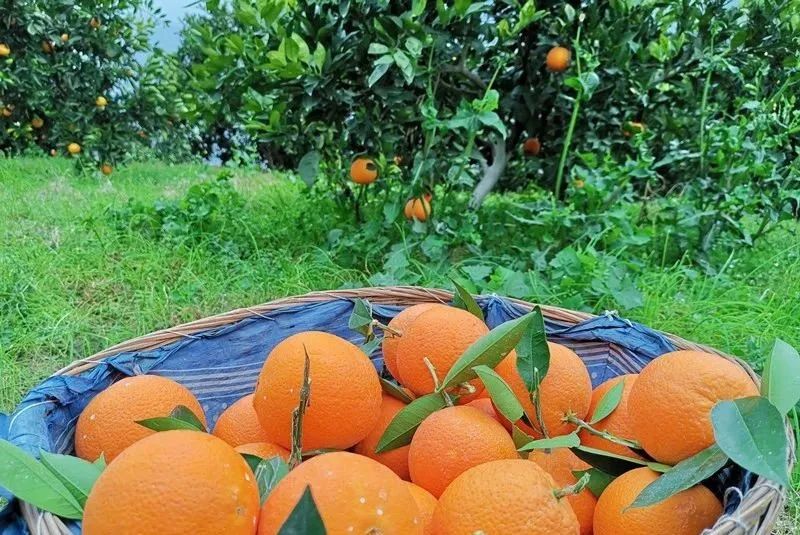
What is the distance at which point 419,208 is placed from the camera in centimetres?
191

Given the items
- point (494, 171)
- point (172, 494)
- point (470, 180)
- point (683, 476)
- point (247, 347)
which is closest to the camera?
point (172, 494)

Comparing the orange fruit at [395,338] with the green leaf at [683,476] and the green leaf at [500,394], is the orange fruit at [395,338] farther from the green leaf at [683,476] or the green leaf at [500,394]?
the green leaf at [683,476]

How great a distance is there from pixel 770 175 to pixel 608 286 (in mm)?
740

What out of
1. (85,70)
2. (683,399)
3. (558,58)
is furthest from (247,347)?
(85,70)

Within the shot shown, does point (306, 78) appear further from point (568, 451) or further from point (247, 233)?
point (568, 451)

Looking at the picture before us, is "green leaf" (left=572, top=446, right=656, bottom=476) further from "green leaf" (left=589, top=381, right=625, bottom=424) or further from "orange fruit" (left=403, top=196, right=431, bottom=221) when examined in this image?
"orange fruit" (left=403, top=196, right=431, bottom=221)

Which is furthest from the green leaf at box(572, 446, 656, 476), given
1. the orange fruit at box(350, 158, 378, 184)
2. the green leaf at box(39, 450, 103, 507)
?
the orange fruit at box(350, 158, 378, 184)

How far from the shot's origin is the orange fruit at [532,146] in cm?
238

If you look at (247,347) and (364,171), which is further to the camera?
(364,171)

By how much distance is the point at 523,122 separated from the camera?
7.68ft

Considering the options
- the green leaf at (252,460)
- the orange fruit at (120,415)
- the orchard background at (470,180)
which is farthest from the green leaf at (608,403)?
the orchard background at (470,180)

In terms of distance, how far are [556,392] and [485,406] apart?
0.10 meters

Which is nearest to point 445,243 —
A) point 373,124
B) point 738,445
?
point 373,124

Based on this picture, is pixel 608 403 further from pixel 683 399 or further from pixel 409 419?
pixel 409 419
